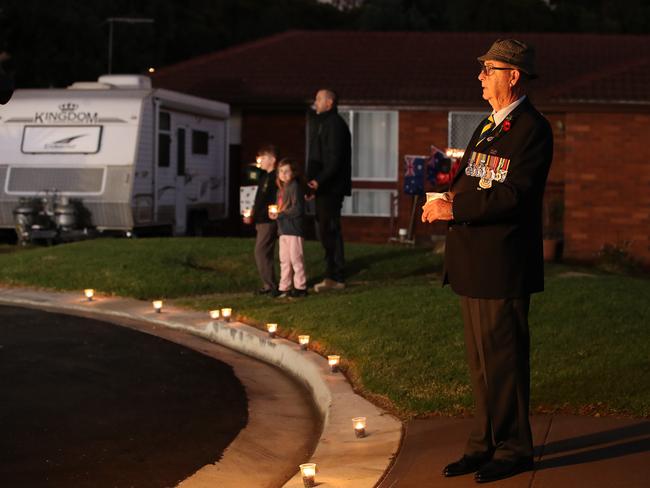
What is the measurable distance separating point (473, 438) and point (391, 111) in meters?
20.5

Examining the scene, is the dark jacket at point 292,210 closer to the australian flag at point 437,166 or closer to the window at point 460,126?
the australian flag at point 437,166

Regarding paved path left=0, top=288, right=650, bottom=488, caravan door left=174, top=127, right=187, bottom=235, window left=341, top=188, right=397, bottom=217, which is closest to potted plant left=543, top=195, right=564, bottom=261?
window left=341, top=188, right=397, bottom=217

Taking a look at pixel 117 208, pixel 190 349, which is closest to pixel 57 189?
pixel 117 208

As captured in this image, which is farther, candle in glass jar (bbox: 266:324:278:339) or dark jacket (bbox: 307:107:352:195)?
dark jacket (bbox: 307:107:352:195)

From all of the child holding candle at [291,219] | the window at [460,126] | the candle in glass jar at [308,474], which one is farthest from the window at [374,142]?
the candle in glass jar at [308,474]

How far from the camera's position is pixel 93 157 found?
2188cm

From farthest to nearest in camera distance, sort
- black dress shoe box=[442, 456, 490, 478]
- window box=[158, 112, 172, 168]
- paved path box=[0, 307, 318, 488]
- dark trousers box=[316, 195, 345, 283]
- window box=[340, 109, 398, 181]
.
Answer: window box=[340, 109, 398, 181] → window box=[158, 112, 172, 168] → dark trousers box=[316, 195, 345, 283] → paved path box=[0, 307, 318, 488] → black dress shoe box=[442, 456, 490, 478]

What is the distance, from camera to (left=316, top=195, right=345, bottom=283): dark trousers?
47.6 ft

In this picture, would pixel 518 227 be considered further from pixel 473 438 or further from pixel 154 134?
pixel 154 134

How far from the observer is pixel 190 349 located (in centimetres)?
1152

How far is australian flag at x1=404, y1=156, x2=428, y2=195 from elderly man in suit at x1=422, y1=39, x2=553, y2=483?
17291 millimetres

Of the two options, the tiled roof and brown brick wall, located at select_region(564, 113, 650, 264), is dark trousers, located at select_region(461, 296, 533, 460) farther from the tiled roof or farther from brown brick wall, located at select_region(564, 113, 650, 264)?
the tiled roof

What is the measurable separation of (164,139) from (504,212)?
17.2 m

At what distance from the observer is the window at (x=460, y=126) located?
26094 mm
